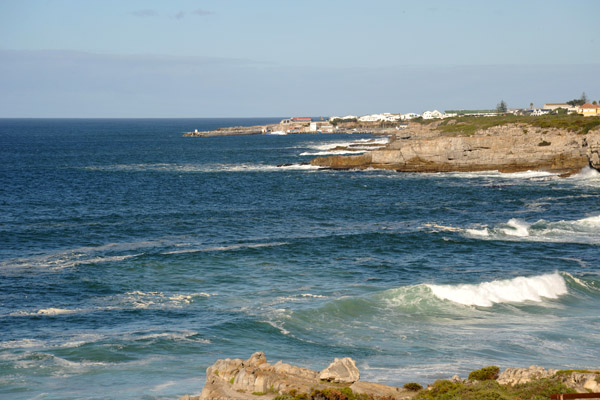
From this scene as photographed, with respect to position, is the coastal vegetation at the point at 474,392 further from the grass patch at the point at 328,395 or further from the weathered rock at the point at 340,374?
the weathered rock at the point at 340,374

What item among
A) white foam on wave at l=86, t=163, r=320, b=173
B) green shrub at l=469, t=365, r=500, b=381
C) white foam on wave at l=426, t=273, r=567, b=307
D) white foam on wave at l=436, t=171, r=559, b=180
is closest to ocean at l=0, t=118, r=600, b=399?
white foam on wave at l=426, t=273, r=567, b=307

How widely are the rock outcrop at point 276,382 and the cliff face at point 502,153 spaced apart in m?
82.9

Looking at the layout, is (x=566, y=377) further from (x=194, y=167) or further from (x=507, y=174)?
(x=194, y=167)

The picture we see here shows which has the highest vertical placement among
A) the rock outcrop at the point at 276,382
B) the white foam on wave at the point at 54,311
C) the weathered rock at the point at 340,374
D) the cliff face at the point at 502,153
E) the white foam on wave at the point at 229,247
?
the cliff face at the point at 502,153

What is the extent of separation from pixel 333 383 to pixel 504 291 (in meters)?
20.9

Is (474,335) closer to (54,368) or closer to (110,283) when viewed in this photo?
(54,368)

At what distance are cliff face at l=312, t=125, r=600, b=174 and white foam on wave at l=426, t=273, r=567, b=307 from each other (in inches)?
2391

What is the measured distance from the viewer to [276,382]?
Result: 20828mm

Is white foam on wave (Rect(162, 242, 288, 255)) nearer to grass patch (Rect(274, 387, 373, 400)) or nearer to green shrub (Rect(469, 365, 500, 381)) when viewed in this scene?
green shrub (Rect(469, 365, 500, 381))

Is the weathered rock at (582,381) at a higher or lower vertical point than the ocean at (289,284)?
higher

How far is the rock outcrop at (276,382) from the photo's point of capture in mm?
20469

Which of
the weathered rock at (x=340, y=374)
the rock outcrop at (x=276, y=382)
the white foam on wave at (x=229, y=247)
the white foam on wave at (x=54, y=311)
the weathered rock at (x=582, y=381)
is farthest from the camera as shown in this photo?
the white foam on wave at (x=229, y=247)

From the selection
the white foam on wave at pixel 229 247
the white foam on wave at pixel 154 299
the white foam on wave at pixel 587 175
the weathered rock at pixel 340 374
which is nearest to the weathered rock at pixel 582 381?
the weathered rock at pixel 340 374

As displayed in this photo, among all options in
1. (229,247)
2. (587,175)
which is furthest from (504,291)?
(587,175)
